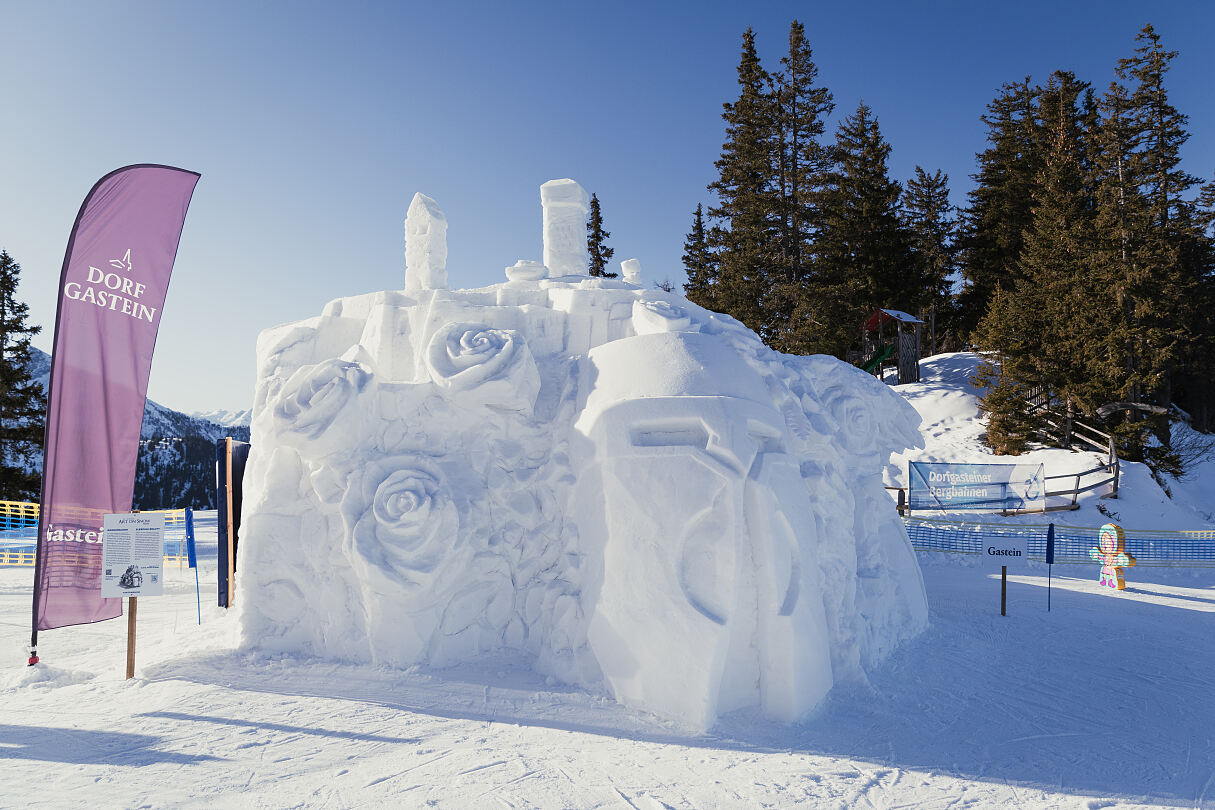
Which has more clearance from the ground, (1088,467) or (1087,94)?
(1087,94)

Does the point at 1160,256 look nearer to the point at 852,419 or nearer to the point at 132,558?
the point at 852,419

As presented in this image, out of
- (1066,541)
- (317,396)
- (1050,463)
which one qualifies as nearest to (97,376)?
(317,396)

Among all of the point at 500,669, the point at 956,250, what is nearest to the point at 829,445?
the point at 500,669

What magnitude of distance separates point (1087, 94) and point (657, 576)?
35.6 meters

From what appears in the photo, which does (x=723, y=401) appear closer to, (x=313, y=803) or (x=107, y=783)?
(x=313, y=803)

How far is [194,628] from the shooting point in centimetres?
758

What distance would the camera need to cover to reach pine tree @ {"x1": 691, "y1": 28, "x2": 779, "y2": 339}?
24.5m

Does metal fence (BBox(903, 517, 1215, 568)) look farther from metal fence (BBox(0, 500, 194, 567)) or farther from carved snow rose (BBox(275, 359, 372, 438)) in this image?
metal fence (BBox(0, 500, 194, 567))

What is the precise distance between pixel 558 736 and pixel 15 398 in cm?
2329

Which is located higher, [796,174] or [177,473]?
[796,174]

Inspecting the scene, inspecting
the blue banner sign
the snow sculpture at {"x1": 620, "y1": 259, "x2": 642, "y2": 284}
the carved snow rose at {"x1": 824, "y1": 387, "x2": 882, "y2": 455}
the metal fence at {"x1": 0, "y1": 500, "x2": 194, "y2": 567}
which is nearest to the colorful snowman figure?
the blue banner sign

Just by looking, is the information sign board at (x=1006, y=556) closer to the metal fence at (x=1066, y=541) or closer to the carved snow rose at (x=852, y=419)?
the metal fence at (x=1066, y=541)

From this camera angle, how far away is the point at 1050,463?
18.1 m

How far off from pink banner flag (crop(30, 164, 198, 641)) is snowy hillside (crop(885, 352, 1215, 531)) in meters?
12.2
